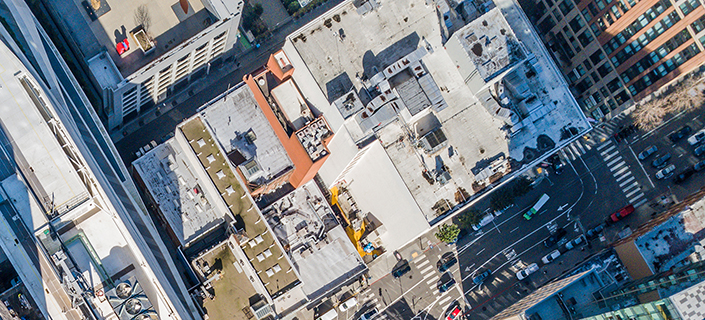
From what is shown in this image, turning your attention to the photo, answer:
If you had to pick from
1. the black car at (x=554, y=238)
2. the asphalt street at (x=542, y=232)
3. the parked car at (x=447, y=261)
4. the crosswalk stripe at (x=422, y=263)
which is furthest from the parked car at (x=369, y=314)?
the black car at (x=554, y=238)

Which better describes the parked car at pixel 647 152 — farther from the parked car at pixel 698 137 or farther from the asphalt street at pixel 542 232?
the parked car at pixel 698 137

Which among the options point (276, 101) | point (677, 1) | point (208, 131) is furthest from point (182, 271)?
point (677, 1)

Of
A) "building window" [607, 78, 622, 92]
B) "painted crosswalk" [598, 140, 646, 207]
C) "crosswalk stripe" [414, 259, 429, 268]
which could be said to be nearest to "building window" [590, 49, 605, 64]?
"building window" [607, 78, 622, 92]

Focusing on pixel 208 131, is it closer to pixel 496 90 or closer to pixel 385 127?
pixel 385 127

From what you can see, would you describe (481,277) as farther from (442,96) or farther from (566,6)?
(566,6)

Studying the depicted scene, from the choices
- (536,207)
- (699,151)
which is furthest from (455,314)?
(699,151)
